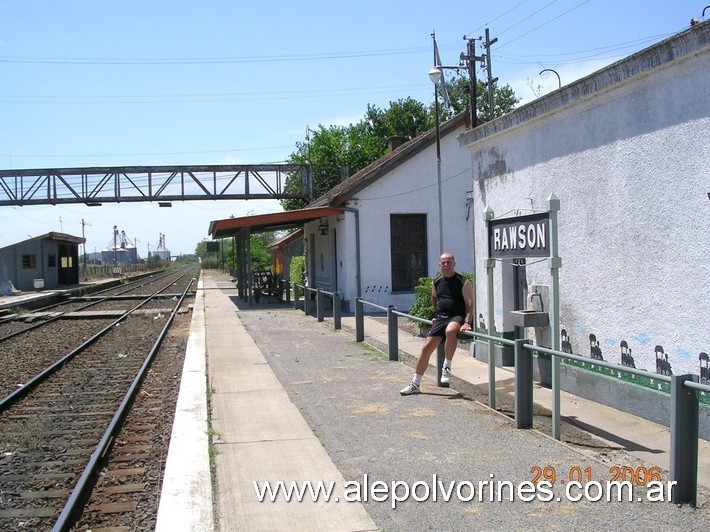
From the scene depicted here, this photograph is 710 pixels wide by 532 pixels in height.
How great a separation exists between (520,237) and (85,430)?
5.01 m

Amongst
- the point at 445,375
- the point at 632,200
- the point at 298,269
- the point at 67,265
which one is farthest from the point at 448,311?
the point at 67,265

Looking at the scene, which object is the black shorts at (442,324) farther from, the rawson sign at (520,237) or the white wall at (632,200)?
the white wall at (632,200)

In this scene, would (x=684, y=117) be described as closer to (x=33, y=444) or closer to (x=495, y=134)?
(x=495, y=134)

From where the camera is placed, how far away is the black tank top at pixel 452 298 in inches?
305

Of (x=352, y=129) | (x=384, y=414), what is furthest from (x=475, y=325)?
(x=352, y=129)

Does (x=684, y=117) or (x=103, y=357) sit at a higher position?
(x=684, y=117)

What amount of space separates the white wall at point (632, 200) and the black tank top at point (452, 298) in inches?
49.8

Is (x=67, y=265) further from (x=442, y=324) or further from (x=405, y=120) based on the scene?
(x=442, y=324)

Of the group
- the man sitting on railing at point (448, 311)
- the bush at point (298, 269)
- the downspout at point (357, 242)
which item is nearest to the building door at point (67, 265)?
the bush at point (298, 269)

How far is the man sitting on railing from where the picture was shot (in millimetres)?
7664

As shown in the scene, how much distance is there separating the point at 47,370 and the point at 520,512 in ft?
28.7

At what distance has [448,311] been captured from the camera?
7.79 m

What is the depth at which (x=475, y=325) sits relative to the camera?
10.7 meters

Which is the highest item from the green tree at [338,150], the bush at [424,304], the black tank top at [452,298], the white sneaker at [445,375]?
the green tree at [338,150]
